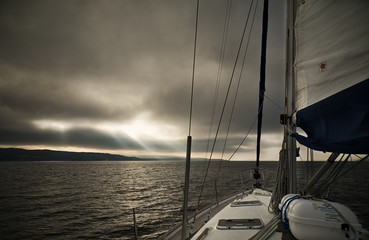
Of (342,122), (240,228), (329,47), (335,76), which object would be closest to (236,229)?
(240,228)

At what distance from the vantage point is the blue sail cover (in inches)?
93.1

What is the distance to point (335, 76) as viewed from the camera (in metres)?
2.80

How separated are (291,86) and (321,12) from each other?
1.60 meters

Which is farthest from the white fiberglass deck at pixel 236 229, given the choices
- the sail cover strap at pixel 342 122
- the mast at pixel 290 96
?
the sail cover strap at pixel 342 122

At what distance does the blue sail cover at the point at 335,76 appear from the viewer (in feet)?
7.76

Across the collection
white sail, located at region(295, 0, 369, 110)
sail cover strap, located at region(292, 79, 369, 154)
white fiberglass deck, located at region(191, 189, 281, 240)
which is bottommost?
white fiberglass deck, located at region(191, 189, 281, 240)

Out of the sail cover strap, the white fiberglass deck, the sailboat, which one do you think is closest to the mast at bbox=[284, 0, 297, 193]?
the sailboat

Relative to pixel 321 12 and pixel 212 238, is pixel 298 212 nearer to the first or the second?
pixel 212 238

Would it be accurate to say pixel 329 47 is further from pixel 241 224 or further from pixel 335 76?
pixel 241 224

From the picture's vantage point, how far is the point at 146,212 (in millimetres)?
19250

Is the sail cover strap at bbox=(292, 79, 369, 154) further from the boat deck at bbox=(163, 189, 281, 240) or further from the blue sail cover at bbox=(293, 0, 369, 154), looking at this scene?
the boat deck at bbox=(163, 189, 281, 240)

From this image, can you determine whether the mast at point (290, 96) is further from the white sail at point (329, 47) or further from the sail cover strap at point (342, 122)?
the sail cover strap at point (342, 122)

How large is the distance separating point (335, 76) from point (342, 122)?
0.74 metres

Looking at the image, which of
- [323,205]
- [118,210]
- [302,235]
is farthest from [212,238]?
[118,210]
